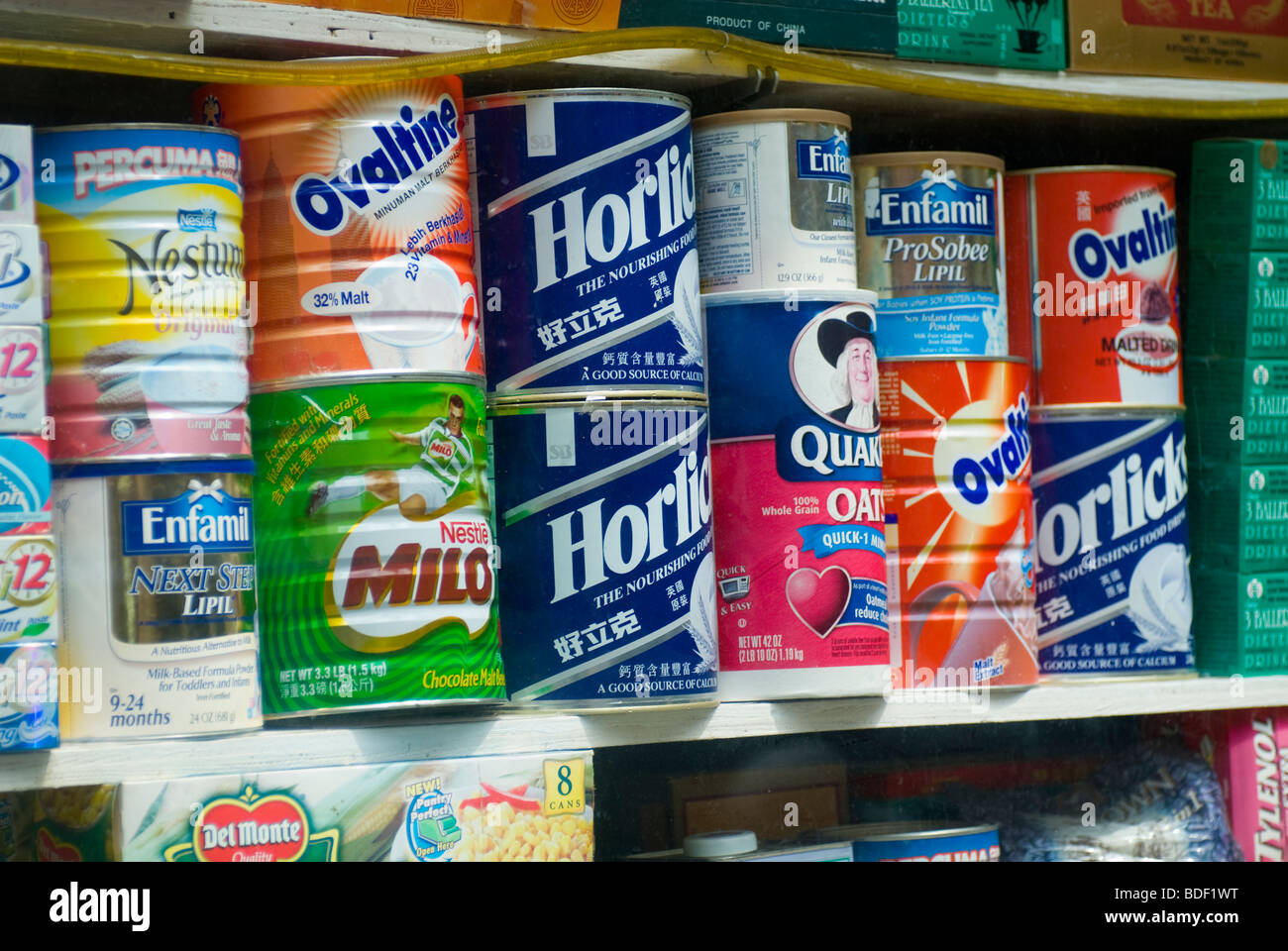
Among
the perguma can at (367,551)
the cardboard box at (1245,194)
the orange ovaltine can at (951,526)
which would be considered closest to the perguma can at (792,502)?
the orange ovaltine can at (951,526)

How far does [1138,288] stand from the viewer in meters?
1.82

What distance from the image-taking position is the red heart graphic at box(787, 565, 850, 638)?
1581mm

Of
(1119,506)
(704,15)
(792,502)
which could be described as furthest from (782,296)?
(1119,506)

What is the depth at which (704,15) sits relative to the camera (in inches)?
64.1

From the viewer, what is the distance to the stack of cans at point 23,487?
4.11 feet

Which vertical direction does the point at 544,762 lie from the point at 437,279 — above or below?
below

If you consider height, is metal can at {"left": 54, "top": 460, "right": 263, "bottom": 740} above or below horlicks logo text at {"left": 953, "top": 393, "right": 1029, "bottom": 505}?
below

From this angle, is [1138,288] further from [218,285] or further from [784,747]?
[218,285]

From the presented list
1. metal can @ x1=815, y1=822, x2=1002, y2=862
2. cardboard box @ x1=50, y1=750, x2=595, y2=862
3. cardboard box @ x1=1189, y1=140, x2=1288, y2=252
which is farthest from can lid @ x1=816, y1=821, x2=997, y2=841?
cardboard box @ x1=1189, y1=140, x2=1288, y2=252

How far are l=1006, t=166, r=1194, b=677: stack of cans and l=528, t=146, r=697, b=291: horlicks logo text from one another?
53cm

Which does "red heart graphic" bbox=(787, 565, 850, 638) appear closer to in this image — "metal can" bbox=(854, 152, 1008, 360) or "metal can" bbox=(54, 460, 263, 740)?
"metal can" bbox=(854, 152, 1008, 360)

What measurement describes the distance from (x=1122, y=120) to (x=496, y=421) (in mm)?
953

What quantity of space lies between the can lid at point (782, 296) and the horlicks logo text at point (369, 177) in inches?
13.3

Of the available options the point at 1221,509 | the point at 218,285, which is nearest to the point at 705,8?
the point at 218,285
